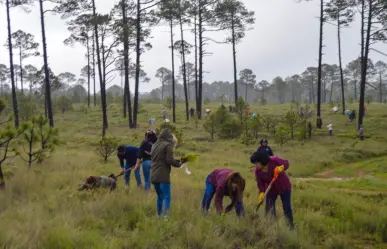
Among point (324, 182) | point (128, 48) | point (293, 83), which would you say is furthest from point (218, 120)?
point (293, 83)

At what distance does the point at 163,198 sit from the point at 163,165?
559 millimetres

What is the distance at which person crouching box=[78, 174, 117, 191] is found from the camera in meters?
6.97

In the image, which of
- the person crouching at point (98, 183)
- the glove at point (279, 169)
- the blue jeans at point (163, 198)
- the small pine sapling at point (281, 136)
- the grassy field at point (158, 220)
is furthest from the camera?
the small pine sapling at point (281, 136)

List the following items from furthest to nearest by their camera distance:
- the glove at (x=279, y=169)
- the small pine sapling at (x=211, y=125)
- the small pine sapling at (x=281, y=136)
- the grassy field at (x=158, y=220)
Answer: the small pine sapling at (x=211, y=125), the small pine sapling at (x=281, y=136), the glove at (x=279, y=169), the grassy field at (x=158, y=220)

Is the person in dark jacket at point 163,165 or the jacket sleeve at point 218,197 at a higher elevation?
the person in dark jacket at point 163,165

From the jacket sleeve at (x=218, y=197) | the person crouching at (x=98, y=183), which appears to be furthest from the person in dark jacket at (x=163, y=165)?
the person crouching at (x=98, y=183)

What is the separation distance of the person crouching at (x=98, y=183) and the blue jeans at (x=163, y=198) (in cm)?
181

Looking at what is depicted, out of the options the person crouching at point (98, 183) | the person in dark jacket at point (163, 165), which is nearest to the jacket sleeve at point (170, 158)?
the person in dark jacket at point (163, 165)

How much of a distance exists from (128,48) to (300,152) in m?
13.5

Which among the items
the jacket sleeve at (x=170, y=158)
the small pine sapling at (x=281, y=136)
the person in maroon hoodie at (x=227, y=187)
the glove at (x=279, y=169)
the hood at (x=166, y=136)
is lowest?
the small pine sapling at (x=281, y=136)

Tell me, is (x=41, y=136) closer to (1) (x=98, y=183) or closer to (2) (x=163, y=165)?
(1) (x=98, y=183)

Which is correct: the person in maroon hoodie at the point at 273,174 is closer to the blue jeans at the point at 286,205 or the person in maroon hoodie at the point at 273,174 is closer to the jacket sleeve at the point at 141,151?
the blue jeans at the point at 286,205

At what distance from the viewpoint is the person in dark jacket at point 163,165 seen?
18.6ft

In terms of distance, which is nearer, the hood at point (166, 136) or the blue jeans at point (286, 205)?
the blue jeans at point (286, 205)
